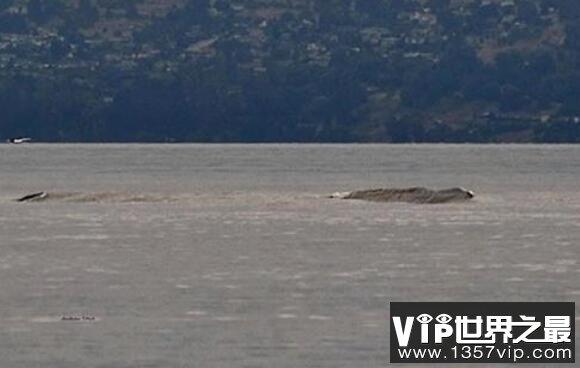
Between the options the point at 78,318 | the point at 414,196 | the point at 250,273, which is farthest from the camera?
the point at 414,196

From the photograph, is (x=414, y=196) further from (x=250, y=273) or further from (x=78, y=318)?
(x=78, y=318)

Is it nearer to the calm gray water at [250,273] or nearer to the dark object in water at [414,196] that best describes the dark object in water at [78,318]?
the calm gray water at [250,273]

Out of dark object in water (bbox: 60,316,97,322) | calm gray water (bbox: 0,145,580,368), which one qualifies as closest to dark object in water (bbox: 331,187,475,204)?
calm gray water (bbox: 0,145,580,368)

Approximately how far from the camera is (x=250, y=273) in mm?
62719

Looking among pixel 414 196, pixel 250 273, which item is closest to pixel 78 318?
pixel 250 273

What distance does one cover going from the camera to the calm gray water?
45688 millimetres

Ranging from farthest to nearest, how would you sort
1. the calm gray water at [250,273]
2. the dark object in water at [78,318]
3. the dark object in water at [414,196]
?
the dark object in water at [414,196], the dark object in water at [78,318], the calm gray water at [250,273]

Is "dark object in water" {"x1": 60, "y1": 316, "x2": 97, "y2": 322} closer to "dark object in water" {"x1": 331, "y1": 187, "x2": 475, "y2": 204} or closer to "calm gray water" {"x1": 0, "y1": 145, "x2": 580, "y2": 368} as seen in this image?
"calm gray water" {"x1": 0, "y1": 145, "x2": 580, "y2": 368}

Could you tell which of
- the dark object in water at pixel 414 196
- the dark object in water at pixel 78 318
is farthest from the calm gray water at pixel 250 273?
the dark object in water at pixel 414 196

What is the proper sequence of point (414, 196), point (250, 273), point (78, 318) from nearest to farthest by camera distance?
point (78, 318)
point (250, 273)
point (414, 196)

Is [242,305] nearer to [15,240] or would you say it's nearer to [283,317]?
[283,317]

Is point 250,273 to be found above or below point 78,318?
above

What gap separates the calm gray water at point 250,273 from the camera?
1799 inches

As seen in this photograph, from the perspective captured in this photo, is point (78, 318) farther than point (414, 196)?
No
